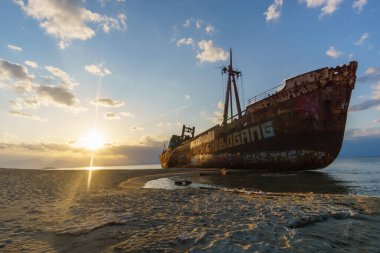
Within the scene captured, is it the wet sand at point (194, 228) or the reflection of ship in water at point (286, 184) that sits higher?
the reflection of ship in water at point (286, 184)

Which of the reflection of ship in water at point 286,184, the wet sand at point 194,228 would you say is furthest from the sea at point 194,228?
the reflection of ship in water at point 286,184

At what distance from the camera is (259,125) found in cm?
2130

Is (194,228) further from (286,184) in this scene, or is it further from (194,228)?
(286,184)

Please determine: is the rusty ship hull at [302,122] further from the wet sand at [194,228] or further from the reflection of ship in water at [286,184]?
the wet sand at [194,228]

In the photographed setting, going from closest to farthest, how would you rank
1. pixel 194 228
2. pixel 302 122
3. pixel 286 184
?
pixel 194 228
pixel 286 184
pixel 302 122

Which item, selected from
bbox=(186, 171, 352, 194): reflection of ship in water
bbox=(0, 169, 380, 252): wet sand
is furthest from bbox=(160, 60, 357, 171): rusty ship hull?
bbox=(0, 169, 380, 252): wet sand

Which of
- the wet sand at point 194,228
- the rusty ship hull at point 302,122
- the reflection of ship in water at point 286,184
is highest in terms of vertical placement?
the rusty ship hull at point 302,122

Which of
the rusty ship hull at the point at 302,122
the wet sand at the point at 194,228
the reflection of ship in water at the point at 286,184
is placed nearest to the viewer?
the wet sand at the point at 194,228

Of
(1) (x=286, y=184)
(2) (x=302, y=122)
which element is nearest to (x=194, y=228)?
(1) (x=286, y=184)

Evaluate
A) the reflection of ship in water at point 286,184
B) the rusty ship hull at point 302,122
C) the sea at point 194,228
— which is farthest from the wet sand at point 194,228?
the rusty ship hull at point 302,122

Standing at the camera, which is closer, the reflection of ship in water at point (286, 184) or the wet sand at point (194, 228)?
the wet sand at point (194, 228)

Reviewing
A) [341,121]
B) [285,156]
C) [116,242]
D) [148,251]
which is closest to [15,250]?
[116,242]

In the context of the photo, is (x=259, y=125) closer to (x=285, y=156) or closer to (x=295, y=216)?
(x=285, y=156)

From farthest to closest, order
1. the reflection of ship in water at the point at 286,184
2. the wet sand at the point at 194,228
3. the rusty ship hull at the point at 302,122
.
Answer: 1. the rusty ship hull at the point at 302,122
2. the reflection of ship in water at the point at 286,184
3. the wet sand at the point at 194,228
